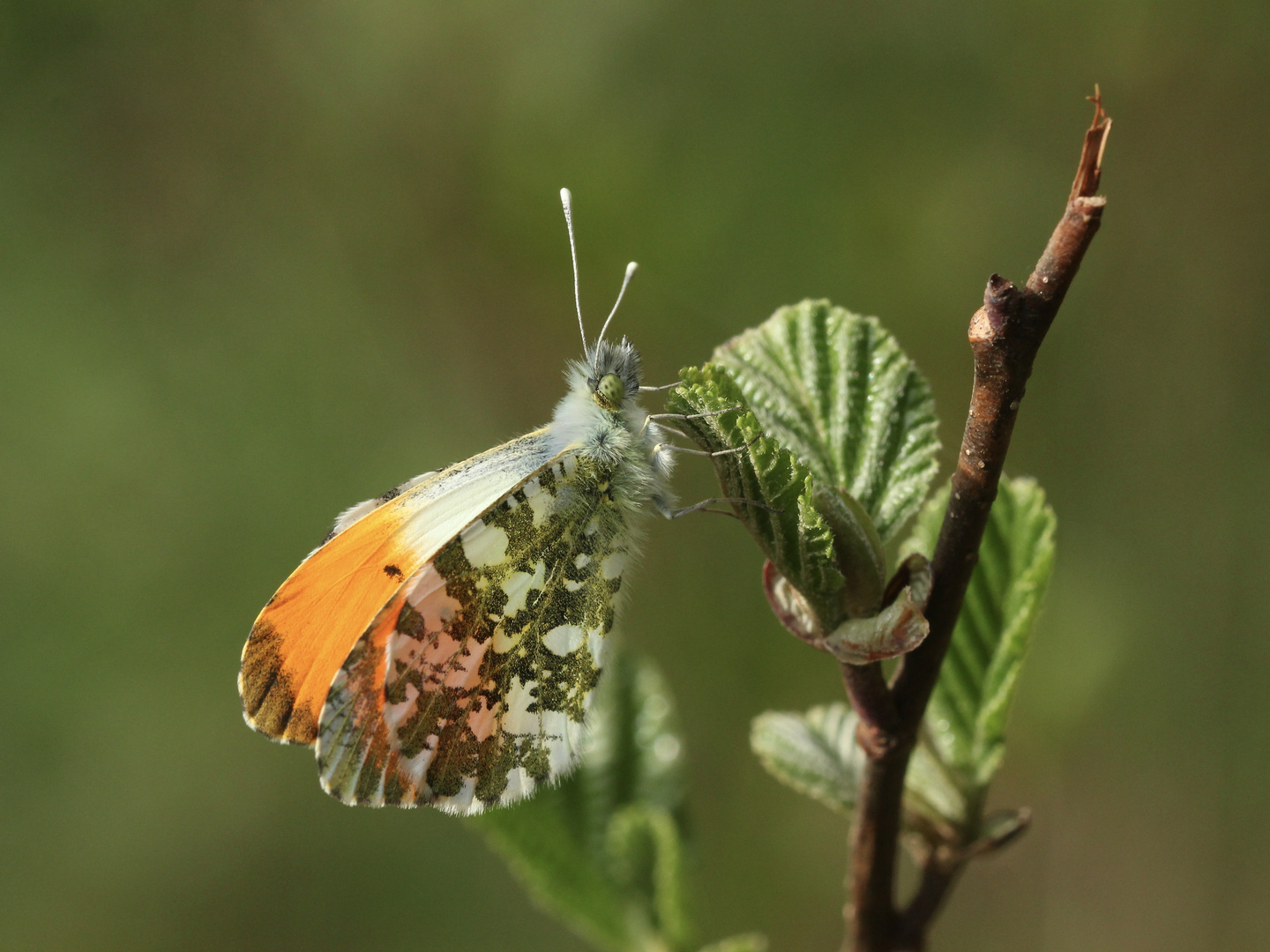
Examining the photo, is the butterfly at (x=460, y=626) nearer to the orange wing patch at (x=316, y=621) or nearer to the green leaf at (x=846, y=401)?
the orange wing patch at (x=316, y=621)

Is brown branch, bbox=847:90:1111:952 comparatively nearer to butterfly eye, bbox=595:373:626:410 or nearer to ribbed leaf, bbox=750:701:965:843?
ribbed leaf, bbox=750:701:965:843

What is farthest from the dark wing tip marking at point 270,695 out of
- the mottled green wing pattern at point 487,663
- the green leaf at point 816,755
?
the green leaf at point 816,755

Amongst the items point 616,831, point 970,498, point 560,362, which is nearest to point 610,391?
point 616,831

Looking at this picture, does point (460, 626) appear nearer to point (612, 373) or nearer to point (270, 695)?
point (270, 695)

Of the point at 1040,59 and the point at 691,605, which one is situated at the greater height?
the point at 1040,59

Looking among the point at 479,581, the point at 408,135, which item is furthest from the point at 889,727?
the point at 408,135

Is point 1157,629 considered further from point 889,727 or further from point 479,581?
point 889,727

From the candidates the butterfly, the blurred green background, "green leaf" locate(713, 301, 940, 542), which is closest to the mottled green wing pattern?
the butterfly
